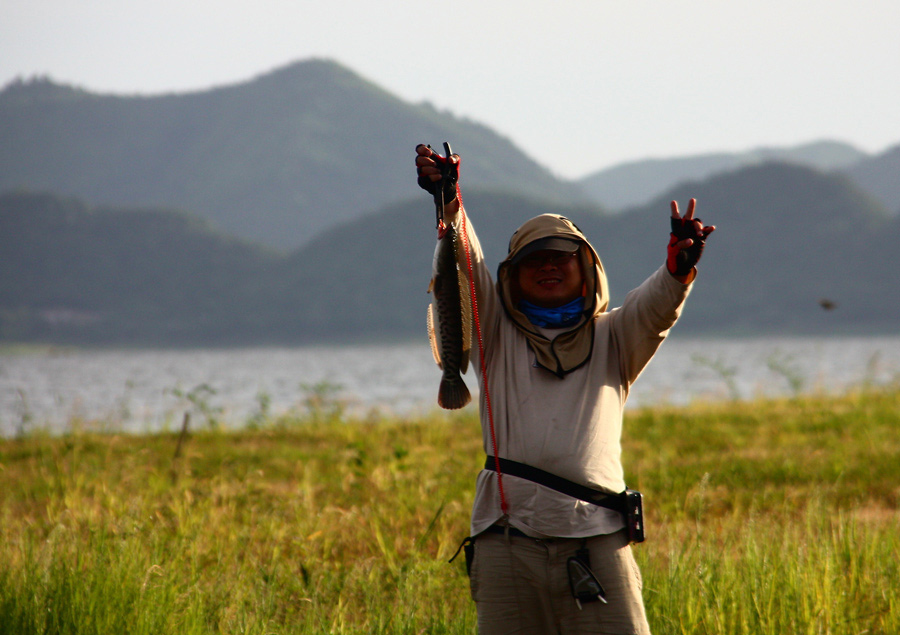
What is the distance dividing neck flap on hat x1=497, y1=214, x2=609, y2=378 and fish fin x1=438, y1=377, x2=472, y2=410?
281 mm

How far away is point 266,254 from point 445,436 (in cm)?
11813

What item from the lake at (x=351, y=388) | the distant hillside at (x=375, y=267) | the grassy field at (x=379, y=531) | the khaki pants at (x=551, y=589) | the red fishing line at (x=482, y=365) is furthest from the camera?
the distant hillside at (x=375, y=267)

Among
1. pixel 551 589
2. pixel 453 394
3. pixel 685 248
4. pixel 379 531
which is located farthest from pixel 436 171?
pixel 379 531

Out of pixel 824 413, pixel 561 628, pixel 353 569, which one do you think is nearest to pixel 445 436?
pixel 824 413

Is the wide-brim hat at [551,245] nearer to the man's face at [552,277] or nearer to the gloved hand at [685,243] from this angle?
the man's face at [552,277]

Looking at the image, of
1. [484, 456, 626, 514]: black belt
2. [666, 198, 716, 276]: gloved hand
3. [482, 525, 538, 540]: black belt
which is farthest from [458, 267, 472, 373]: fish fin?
[666, 198, 716, 276]: gloved hand

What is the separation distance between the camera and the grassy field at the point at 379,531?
3887mm

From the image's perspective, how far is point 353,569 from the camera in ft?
16.1

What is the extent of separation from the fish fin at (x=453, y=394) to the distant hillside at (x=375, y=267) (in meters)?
95.6

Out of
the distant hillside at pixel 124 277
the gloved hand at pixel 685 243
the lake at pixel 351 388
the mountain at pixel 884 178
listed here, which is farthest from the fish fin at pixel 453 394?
the mountain at pixel 884 178

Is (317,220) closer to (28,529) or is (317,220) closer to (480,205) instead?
(480,205)

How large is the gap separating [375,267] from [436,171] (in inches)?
4702

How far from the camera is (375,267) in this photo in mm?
121750

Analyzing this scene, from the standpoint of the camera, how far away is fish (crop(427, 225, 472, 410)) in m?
2.96
